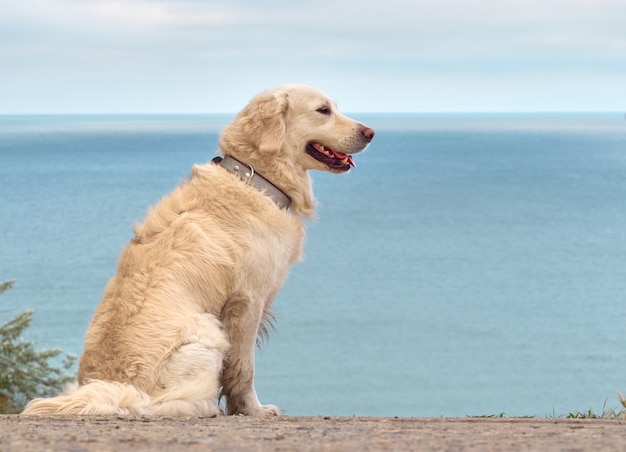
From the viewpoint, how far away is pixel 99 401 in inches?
235

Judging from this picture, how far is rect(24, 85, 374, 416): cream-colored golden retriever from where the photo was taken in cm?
628

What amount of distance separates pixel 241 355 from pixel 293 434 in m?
1.88

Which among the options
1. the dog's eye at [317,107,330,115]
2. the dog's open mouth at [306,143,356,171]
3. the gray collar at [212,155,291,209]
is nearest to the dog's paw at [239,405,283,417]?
the gray collar at [212,155,291,209]

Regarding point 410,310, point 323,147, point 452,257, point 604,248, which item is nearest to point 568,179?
point 604,248

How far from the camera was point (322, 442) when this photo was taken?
4645 millimetres

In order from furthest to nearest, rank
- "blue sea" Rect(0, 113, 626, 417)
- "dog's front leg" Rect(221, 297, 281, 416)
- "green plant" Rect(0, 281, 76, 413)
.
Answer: "blue sea" Rect(0, 113, 626, 417), "green plant" Rect(0, 281, 76, 413), "dog's front leg" Rect(221, 297, 281, 416)

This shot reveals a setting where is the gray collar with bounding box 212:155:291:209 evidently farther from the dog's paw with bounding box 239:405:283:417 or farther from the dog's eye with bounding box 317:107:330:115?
the dog's paw with bounding box 239:405:283:417

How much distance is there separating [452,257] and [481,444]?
7632 centimetres

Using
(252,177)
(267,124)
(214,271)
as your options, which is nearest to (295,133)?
(267,124)

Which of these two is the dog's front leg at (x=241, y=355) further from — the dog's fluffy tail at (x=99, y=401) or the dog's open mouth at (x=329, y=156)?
the dog's open mouth at (x=329, y=156)

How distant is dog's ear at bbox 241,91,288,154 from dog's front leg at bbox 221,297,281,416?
122cm

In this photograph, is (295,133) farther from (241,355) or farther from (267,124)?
(241,355)

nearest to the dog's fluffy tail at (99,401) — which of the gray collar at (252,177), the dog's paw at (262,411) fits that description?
the dog's paw at (262,411)

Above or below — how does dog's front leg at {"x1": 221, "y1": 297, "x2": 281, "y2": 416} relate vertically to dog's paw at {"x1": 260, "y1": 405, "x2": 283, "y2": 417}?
above
